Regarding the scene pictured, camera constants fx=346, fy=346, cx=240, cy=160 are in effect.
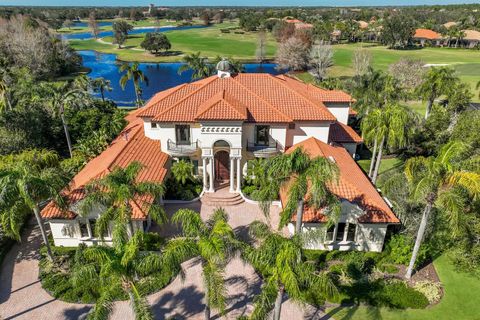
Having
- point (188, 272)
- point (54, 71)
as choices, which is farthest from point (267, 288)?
point (54, 71)

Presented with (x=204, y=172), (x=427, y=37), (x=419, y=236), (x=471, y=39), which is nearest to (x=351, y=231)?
(x=419, y=236)

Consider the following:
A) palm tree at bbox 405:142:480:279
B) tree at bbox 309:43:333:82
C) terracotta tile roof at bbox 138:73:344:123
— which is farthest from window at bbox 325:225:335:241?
tree at bbox 309:43:333:82

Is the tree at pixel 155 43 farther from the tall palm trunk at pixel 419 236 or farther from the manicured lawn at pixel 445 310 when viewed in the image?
the manicured lawn at pixel 445 310

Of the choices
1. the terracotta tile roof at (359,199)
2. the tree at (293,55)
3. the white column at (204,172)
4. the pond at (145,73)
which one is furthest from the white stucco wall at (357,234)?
the tree at (293,55)

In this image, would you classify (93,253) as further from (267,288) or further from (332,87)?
(332,87)

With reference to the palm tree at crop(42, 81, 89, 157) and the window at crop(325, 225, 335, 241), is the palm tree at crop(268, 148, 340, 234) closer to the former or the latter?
the window at crop(325, 225, 335, 241)
